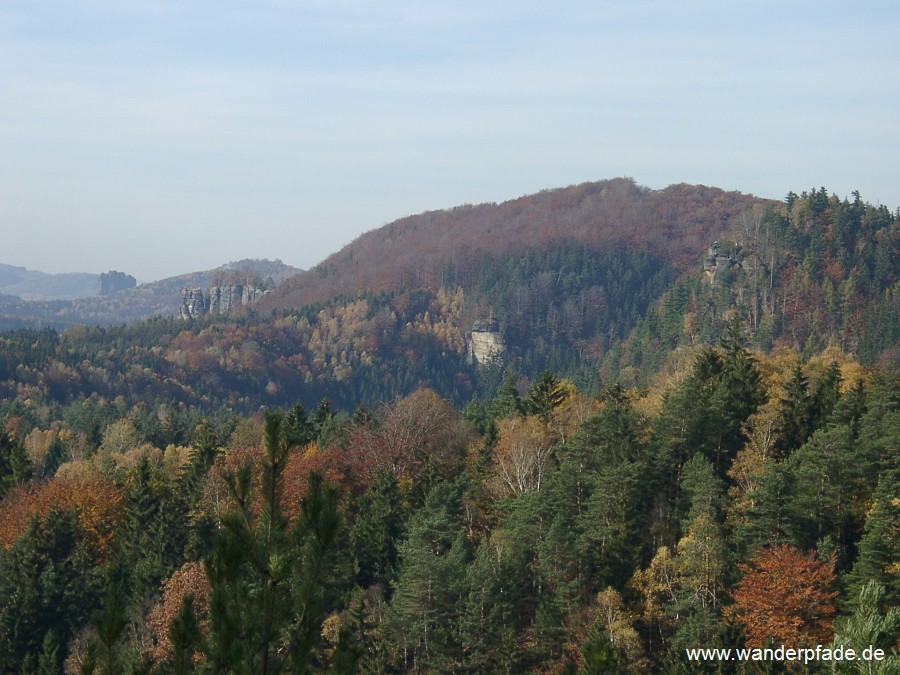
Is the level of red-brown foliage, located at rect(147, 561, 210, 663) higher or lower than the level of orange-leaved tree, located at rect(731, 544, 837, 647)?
lower

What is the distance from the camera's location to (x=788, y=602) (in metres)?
33.7

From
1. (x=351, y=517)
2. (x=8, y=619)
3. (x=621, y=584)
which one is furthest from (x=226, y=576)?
(x=351, y=517)

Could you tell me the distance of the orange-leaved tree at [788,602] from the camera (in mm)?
33750

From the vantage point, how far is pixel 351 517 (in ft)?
174

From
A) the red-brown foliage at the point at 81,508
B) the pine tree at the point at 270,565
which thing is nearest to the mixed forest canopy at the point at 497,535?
the pine tree at the point at 270,565

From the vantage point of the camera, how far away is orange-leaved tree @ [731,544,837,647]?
3375 centimetres

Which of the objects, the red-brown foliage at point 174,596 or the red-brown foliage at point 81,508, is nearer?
the red-brown foliage at point 174,596

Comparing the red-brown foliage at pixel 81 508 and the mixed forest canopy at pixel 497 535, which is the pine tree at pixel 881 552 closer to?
the mixed forest canopy at pixel 497 535

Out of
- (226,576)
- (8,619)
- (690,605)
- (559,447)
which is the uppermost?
(226,576)

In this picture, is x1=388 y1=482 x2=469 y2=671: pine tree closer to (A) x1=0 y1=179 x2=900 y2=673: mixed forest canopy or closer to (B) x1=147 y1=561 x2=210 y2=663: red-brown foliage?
(A) x1=0 y1=179 x2=900 y2=673: mixed forest canopy

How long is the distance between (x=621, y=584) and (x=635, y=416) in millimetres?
10612

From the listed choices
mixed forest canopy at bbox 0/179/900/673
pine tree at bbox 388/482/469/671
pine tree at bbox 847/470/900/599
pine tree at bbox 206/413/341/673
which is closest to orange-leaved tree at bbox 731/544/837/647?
mixed forest canopy at bbox 0/179/900/673

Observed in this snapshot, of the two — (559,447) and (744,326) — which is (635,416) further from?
(744,326)

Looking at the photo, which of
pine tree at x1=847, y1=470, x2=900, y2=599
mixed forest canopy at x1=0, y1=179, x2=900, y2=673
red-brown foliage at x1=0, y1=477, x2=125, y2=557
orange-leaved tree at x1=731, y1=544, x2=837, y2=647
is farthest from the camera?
red-brown foliage at x1=0, y1=477, x2=125, y2=557
